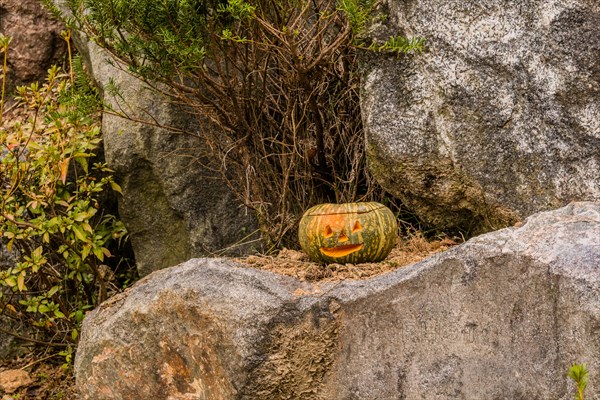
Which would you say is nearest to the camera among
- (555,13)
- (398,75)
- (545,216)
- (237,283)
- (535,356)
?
(535,356)

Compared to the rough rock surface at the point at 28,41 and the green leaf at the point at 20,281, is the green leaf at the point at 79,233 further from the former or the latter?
the rough rock surface at the point at 28,41

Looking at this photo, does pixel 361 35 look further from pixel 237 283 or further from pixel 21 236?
pixel 21 236

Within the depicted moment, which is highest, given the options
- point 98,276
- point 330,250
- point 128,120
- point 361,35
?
point 361,35

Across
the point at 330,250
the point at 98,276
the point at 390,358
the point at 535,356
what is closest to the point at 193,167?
the point at 98,276

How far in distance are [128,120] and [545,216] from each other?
2704 mm

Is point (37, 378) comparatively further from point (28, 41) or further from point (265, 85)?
point (28, 41)

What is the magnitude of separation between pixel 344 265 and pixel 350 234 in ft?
0.49

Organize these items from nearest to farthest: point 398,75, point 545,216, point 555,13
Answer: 1. point 545,216
2. point 555,13
3. point 398,75

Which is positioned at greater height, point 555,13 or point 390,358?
point 555,13

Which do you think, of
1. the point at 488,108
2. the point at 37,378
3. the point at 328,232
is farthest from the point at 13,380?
the point at 488,108

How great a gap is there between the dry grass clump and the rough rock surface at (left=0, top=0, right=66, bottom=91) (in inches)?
108

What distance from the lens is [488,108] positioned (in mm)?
3760

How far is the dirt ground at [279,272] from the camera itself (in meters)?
3.64

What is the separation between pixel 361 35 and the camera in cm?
400
